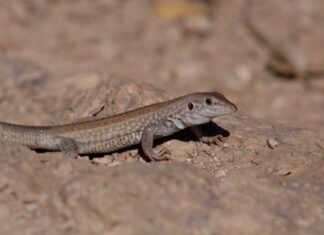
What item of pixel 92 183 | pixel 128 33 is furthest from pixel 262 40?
pixel 92 183

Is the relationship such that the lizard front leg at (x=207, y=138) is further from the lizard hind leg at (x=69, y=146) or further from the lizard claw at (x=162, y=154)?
the lizard hind leg at (x=69, y=146)

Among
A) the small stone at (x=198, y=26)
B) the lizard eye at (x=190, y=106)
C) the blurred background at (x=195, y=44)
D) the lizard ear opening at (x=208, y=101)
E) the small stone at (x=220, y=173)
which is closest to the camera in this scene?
the small stone at (x=220, y=173)

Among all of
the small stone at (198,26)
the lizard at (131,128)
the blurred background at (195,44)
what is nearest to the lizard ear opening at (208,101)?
the lizard at (131,128)

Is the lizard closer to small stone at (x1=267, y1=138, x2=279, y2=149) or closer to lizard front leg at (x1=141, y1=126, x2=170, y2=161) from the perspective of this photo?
lizard front leg at (x1=141, y1=126, x2=170, y2=161)

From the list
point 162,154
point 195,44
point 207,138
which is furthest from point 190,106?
point 195,44

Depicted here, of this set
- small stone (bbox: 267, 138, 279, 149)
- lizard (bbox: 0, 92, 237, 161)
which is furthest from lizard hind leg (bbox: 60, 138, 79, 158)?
small stone (bbox: 267, 138, 279, 149)
